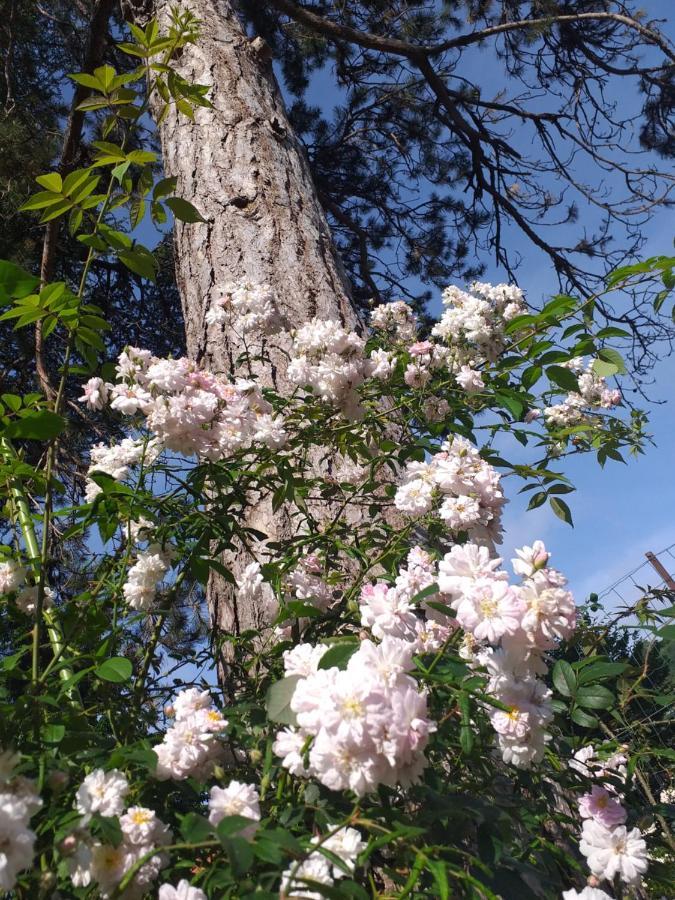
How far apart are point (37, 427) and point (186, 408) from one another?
25cm

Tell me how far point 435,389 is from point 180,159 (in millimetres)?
1577

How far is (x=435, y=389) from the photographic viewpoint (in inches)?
57.2

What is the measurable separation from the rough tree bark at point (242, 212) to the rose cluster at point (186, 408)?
1.82ft

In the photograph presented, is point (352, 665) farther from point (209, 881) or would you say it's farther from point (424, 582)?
point (424, 582)

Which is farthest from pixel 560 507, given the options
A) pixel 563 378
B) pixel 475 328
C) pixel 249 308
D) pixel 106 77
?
pixel 106 77

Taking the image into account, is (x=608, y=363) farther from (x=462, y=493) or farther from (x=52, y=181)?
(x=52, y=181)

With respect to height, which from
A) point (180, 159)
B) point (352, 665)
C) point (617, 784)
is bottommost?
point (617, 784)

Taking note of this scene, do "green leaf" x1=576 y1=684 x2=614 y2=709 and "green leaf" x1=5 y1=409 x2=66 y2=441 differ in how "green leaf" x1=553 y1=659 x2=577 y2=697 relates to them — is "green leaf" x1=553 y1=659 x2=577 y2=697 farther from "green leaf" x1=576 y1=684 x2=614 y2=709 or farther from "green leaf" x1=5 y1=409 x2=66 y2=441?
"green leaf" x1=5 y1=409 x2=66 y2=441

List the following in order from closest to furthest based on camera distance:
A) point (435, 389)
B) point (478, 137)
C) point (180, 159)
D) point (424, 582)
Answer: point (424, 582) → point (435, 389) → point (180, 159) → point (478, 137)

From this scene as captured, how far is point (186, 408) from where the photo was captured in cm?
109

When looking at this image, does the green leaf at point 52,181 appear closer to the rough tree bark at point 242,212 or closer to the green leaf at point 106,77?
the green leaf at point 106,77

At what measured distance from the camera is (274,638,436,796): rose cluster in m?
0.65

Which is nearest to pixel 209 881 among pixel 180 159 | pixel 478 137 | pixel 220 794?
pixel 220 794

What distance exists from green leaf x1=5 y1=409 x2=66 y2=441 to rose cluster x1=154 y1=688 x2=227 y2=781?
0.39 meters
